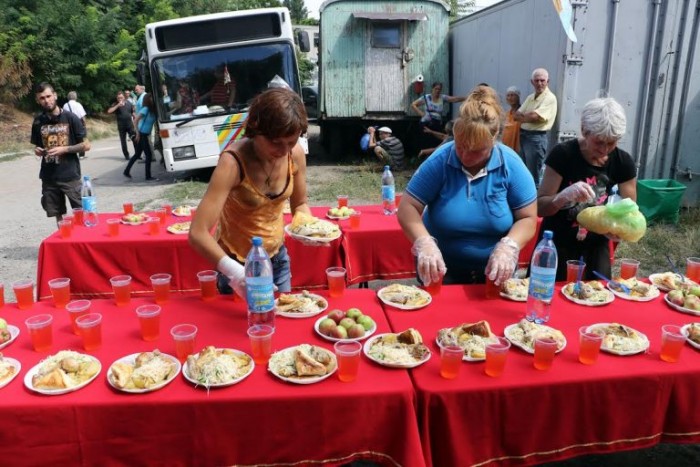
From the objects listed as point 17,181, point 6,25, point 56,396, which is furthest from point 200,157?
point 6,25

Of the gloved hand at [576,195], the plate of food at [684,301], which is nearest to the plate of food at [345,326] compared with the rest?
the gloved hand at [576,195]

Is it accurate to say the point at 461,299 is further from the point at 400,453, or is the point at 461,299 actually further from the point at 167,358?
the point at 167,358

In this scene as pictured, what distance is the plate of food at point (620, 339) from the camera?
83.5 inches

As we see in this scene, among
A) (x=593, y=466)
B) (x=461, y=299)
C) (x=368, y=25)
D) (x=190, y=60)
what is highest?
(x=368, y=25)

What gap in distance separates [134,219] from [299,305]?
8.94ft

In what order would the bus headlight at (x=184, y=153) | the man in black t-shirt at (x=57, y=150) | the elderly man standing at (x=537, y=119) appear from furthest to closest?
the bus headlight at (x=184, y=153) < the elderly man standing at (x=537, y=119) < the man in black t-shirt at (x=57, y=150)

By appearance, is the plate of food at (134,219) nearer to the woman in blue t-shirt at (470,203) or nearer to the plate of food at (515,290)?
the woman in blue t-shirt at (470,203)

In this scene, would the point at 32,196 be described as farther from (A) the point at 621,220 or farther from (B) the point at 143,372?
(A) the point at 621,220

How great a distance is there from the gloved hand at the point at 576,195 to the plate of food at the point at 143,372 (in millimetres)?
2317

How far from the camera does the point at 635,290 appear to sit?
2.80 meters

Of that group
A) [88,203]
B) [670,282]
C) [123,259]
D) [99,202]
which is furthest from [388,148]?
[670,282]

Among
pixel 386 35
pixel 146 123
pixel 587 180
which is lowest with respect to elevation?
pixel 587 180

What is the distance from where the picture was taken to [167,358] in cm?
210

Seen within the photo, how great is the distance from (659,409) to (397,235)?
8.54 feet
